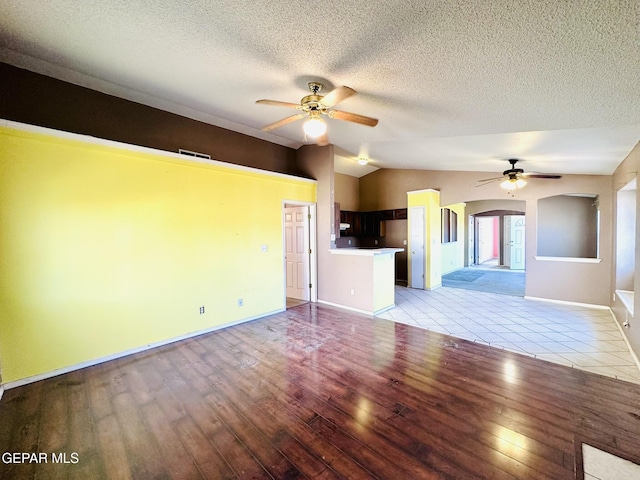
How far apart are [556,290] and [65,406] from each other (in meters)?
7.75

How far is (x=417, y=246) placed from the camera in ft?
23.2

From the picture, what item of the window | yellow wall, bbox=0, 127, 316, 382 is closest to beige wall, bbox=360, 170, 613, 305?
the window

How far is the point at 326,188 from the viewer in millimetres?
5410

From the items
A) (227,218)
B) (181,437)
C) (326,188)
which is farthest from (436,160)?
(181,437)

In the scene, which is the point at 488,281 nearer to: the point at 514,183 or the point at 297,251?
the point at 514,183

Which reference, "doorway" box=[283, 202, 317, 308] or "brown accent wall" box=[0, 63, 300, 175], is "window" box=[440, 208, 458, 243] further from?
"brown accent wall" box=[0, 63, 300, 175]

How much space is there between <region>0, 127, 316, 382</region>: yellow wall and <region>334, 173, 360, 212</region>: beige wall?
3.58 meters

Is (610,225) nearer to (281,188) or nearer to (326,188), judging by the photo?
(326,188)

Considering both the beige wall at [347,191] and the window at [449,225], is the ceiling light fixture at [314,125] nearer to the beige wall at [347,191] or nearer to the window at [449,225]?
the beige wall at [347,191]

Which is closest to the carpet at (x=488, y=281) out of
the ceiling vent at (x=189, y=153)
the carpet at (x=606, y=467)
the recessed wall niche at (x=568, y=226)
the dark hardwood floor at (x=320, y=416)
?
the recessed wall niche at (x=568, y=226)

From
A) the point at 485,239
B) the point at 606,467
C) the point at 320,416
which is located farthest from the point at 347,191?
the point at 485,239

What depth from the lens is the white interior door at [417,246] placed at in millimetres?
6953

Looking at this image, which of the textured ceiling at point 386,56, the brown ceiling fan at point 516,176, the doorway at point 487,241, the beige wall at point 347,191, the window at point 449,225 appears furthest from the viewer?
the doorway at point 487,241

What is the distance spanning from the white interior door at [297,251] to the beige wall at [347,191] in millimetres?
2192
